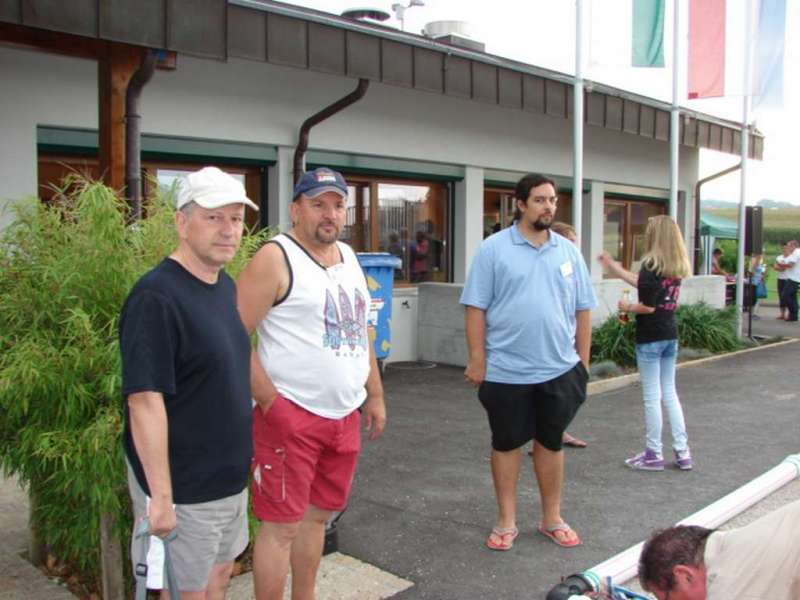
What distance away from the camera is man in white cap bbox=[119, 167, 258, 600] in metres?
2.33

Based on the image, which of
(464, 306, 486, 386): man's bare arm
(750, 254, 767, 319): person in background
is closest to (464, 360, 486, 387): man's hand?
(464, 306, 486, 386): man's bare arm

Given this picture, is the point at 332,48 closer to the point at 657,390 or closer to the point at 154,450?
the point at 657,390

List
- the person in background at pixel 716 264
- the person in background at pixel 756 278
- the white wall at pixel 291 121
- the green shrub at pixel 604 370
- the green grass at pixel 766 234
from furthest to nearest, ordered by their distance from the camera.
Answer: the green grass at pixel 766 234, the person in background at pixel 716 264, the person in background at pixel 756 278, the green shrub at pixel 604 370, the white wall at pixel 291 121

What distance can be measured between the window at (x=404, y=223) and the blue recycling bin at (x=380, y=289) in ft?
4.18

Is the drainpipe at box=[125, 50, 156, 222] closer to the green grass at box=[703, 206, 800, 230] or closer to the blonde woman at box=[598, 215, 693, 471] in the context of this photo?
the blonde woman at box=[598, 215, 693, 471]

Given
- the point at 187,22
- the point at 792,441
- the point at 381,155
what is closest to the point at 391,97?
the point at 381,155

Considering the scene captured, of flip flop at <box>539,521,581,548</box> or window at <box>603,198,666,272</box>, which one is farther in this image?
window at <box>603,198,666,272</box>

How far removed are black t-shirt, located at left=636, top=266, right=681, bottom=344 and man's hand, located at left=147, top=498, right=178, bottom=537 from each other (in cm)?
414

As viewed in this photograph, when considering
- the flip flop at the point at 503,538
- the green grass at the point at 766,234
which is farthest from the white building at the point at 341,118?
the green grass at the point at 766,234

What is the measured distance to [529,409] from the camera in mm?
4328

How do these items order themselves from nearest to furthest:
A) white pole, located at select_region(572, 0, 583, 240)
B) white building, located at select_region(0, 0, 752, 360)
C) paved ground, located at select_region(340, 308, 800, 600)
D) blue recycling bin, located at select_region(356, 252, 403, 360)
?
1. paved ground, located at select_region(340, 308, 800, 600)
2. white building, located at select_region(0, 0, 752, 360)
3. white pole, located at select_region(572, 0, 583, 240)
4. blue recycling bin, located at select_region(356, 252, 403, 360)

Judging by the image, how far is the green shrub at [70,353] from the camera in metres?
3.13

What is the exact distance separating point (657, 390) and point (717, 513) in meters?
1.91

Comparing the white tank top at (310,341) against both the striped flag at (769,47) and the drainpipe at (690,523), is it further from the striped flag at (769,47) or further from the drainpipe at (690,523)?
the striped flag at (769,47)
